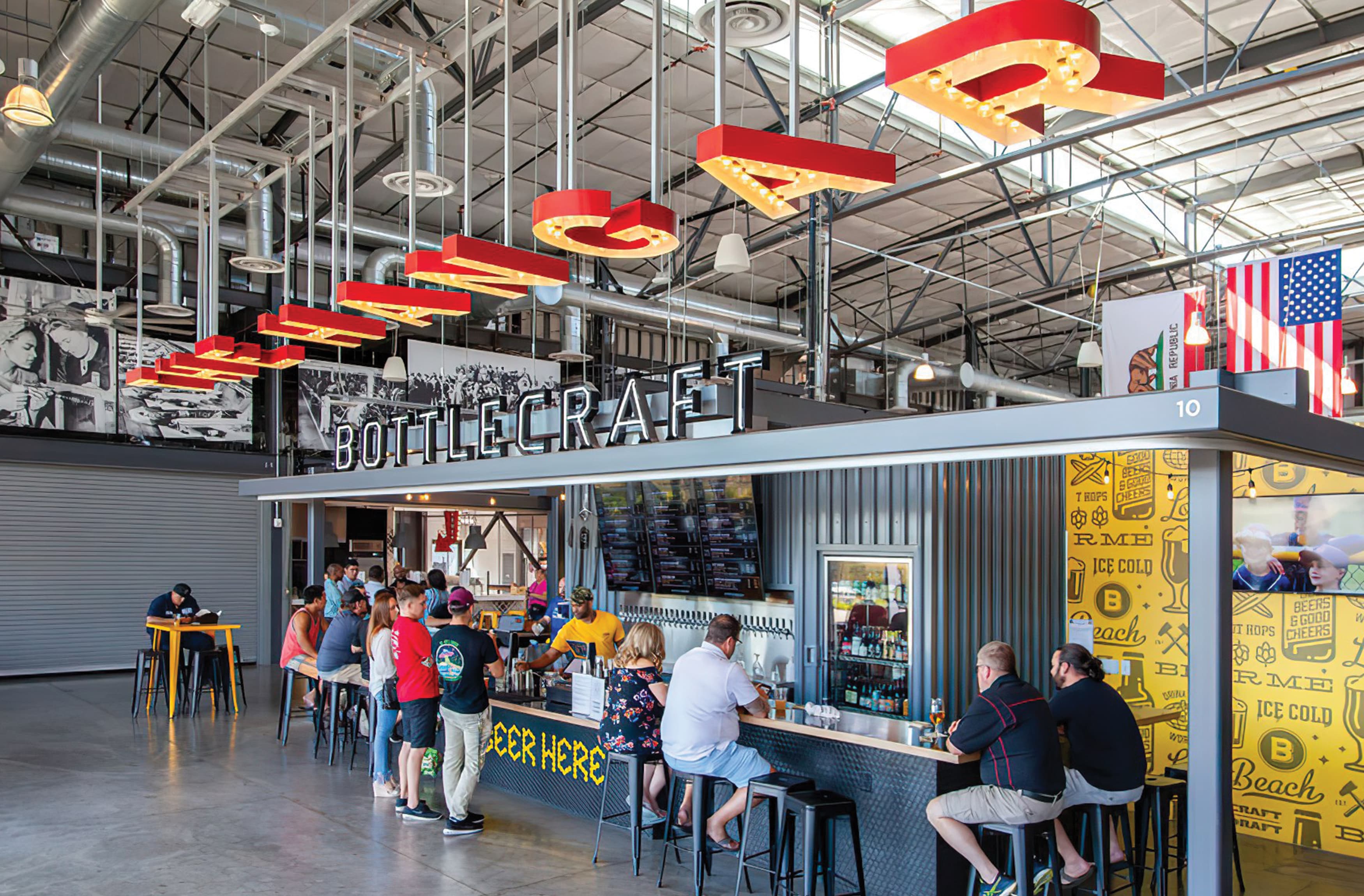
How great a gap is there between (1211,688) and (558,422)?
4.14m

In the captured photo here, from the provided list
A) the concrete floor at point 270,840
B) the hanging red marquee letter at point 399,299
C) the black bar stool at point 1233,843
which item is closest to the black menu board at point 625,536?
the concrete floor at point 270,840

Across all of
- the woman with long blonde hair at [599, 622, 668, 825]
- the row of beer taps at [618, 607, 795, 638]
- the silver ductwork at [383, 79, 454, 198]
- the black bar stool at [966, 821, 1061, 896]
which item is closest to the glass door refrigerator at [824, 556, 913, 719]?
the row of beer taps at [618, 607, 795, 638]

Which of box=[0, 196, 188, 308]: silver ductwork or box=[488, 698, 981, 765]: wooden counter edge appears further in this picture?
box=[0, 196, 188, 308]: silver ductwork

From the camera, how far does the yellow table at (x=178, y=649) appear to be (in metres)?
9.48

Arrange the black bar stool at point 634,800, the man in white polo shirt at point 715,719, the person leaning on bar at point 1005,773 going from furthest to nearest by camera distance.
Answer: the black bar stool at point 634,800, the man in white polo shirt at point 715,719, the person leaning on bar at point 1005,773

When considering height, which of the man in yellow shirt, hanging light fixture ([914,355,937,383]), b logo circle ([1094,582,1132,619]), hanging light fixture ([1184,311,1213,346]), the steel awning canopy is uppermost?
hanging light fixture ([914,355,937,383])

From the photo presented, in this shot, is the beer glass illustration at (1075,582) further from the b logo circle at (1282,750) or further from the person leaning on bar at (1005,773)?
the person leaning on bar at (1005,773)

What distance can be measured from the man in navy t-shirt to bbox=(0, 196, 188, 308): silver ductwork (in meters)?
2.87

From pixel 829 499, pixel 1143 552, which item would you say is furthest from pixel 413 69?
pixel 1143 552

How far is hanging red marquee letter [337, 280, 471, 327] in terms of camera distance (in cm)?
524

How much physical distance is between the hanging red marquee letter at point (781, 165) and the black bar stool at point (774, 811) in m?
2.65

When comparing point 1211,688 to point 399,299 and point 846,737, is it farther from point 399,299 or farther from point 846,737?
point 399,299

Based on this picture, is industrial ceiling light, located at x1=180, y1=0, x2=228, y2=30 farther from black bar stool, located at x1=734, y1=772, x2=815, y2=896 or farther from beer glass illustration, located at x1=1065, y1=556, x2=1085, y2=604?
beer glass illustration, located at x1=1065, y1=556, x2=1085, y2=604

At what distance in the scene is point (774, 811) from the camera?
4.76 m
